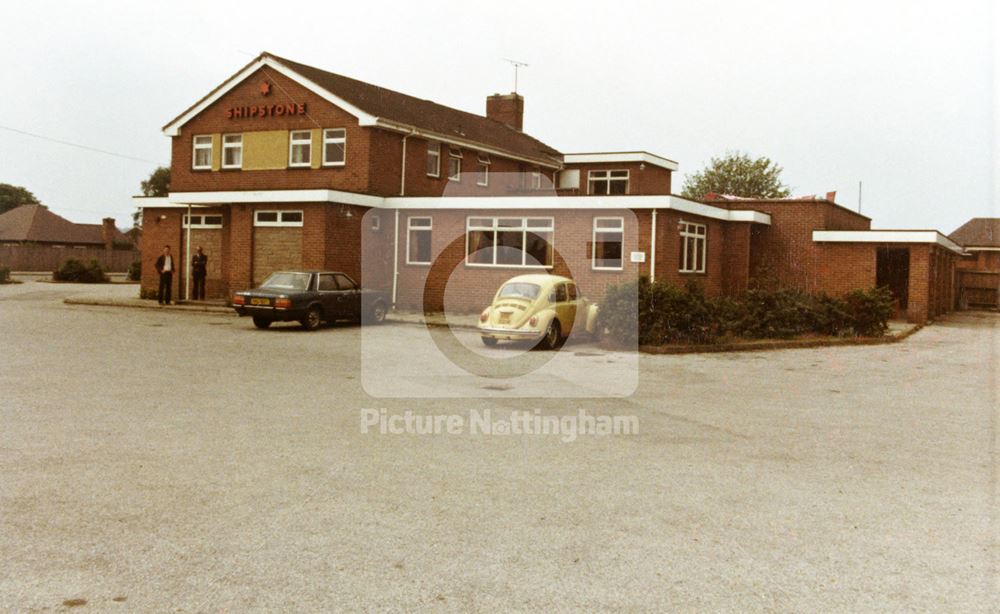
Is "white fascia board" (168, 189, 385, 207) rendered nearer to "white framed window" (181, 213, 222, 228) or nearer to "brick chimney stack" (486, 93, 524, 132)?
"white framed window" (181, 213, 222, 228)

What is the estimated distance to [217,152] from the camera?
3127cm

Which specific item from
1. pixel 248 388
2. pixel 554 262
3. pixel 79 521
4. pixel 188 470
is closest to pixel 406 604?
pixel 79 521

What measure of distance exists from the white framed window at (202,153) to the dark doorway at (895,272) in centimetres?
2511

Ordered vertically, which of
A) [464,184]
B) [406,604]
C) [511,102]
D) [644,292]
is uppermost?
[511,102]

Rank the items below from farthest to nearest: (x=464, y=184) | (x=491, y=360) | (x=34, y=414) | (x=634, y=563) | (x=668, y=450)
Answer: (x=464, y=184)
(x=491, y=360)
(x=34, y=414)
(x=668, y=450)
(x=634, y=563)

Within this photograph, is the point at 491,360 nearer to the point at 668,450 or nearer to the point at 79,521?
the point at 668,450

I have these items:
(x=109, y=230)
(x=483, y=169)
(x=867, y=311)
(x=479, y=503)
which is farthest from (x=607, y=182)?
(x=109, y=230)

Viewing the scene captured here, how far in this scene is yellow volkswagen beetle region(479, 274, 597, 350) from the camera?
17.8 meters

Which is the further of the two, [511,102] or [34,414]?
[511,102]

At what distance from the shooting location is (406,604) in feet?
14.6

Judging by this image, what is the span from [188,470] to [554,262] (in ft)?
65.1

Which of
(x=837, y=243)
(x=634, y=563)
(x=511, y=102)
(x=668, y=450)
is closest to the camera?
(x=634, y=563)

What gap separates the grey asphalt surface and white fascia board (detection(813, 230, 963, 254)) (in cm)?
1892

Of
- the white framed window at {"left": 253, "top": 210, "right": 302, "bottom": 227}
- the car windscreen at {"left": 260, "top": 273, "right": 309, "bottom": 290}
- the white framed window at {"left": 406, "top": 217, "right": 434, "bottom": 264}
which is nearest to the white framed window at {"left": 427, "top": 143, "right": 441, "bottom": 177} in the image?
the white framed window at {"left": 406, "top": 217, "right": 434, "bottom": 264}
